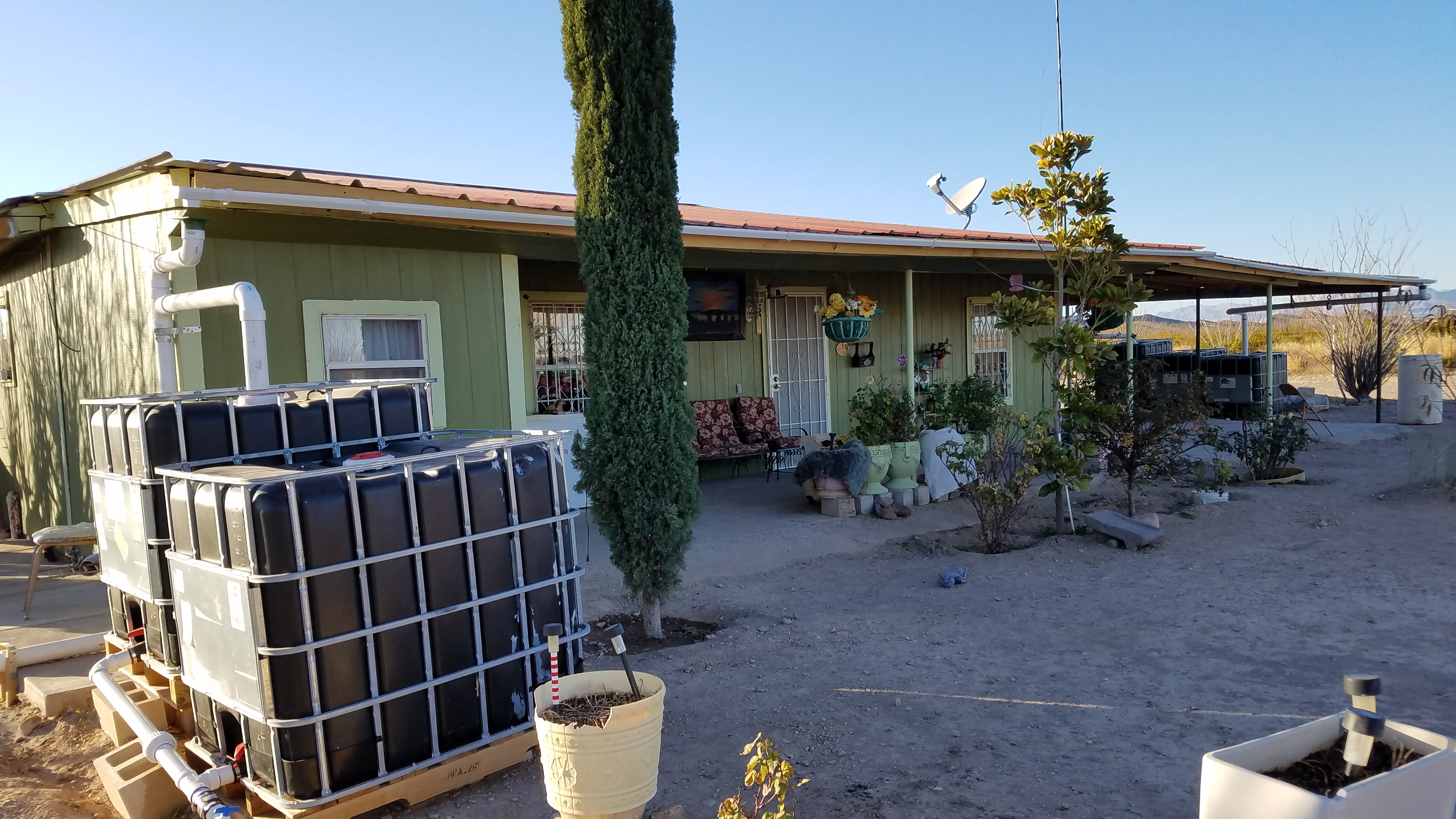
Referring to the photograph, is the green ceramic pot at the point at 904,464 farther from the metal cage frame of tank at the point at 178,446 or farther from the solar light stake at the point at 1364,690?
the solar light stake at the point at 1364,690

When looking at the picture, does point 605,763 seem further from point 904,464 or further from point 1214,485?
point 1214,485

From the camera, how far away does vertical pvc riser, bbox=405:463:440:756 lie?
306 cm

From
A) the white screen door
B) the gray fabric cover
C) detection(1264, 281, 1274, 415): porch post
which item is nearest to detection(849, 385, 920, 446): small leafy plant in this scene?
the gray fabric cover

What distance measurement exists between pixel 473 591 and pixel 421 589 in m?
0.21

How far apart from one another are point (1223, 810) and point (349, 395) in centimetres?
384

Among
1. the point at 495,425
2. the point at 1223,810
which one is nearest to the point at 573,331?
the point at 495,425

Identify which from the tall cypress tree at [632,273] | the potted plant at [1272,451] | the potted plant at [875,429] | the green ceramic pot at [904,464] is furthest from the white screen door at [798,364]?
the tall cypress tree at [632,273]

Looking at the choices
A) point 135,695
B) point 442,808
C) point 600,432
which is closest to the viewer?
point 442,808

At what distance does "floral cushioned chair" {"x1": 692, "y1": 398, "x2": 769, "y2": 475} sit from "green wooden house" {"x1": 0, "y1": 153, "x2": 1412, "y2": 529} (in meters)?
0.30

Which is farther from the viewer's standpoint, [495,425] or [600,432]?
[495,425]

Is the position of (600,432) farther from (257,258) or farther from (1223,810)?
(1223,810)

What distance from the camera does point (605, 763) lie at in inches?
110

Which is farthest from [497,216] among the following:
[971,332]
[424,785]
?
[971,332]

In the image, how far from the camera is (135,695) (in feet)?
12.9
